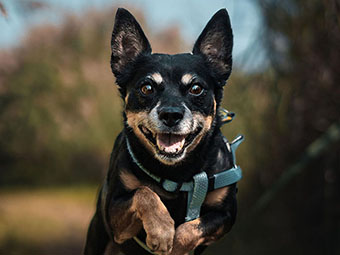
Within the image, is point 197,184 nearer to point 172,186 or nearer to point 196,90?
point 172,186

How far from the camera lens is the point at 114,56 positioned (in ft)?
8.13

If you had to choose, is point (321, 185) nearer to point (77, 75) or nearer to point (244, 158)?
point (244, 158)

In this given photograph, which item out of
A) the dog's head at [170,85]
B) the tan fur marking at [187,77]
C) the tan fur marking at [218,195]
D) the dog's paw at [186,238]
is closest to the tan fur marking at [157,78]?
the dog's head at [170,85]

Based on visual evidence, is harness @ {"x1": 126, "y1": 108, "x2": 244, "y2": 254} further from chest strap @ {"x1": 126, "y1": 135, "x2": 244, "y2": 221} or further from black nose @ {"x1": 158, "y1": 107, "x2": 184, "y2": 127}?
black nose @ {"x1": 158, "y1": 107, "x2": 184, "y2": 127}

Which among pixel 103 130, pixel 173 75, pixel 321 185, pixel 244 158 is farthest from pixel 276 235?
pixel 173 75

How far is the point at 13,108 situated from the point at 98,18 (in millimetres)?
2986

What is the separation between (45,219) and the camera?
9.59 metres

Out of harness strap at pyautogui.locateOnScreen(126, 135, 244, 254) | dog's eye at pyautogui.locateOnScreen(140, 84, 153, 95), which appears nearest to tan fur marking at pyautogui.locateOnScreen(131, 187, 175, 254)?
harness strap at pyautogui.locateOnScreen(126, 135, 244, 254)

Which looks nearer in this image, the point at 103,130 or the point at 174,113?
the point at 174,113

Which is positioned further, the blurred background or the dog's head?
the blurred background

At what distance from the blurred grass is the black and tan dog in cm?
688

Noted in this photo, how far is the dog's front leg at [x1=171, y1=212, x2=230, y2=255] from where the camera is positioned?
223cm

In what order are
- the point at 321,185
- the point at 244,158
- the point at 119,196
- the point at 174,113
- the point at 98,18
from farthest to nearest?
the point at 98,18, the point at 321,185, the point at 244,158, the point at 119,196, the point at 174,113

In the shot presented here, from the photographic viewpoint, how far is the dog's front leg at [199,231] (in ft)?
7.32
